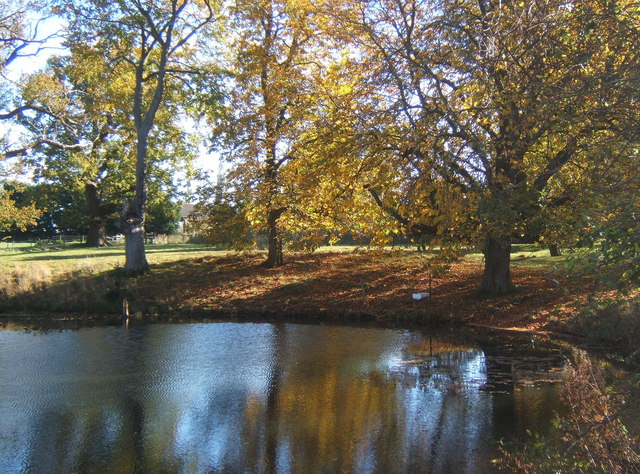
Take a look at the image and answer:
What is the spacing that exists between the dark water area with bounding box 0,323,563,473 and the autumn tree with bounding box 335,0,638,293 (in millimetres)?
3053

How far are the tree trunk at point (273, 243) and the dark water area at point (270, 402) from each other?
8071 millimetres

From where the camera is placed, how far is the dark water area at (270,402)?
7.10m

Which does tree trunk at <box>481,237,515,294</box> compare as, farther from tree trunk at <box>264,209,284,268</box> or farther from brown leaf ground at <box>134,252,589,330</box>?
tree trunk at <box>264,209,284,268</box>

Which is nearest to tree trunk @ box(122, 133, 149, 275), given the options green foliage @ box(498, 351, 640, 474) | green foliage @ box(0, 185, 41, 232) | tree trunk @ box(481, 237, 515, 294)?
tree trunk @ box(481, 237, 515, 294)

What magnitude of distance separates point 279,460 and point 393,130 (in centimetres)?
806

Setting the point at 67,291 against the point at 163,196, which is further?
the point at 163,196

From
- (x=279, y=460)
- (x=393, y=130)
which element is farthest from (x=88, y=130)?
(x=279, y=460)

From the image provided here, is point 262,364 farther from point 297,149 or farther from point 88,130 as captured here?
point 88,130

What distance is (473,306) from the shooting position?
644 inches

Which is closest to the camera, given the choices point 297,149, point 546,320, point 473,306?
point 546,320

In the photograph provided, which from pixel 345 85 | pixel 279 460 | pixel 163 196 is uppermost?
pixel 345 85

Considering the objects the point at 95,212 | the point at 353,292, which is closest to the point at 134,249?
the point at 353,292

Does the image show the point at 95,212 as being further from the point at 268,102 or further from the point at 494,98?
the point at 494,98

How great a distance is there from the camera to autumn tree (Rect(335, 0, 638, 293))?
677 centimetres
